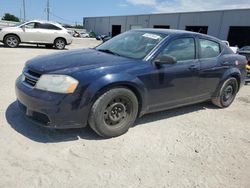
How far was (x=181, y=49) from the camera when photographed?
4523 mm

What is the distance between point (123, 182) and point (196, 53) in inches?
114

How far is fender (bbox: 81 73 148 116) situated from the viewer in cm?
339

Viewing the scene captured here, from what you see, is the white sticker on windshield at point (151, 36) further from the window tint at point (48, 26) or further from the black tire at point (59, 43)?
the black tire at point (59, 43)

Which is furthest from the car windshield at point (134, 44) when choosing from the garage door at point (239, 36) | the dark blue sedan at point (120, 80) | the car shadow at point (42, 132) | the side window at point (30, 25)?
the garage door at point (239, 36)

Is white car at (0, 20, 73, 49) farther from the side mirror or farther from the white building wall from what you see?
the white building wall

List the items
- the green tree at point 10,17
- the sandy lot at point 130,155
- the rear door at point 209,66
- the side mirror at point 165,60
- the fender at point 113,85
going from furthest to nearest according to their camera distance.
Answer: the green tree at point 10,17 → the rear door at point 209,66 → the side mirror at point 165,60 → the fender at point 113,85 → the sandy lot at point 130,155

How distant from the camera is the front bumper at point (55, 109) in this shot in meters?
3.28

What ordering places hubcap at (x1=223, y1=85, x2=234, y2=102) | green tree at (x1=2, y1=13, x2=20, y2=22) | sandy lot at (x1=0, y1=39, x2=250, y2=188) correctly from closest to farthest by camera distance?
sandy lot at (x1=0, y1=39, x2=250, y2=188)
hubcap at (x1=223, y1=85, x2=234, y2=102)
green tree at (x1=2, y1=13, x2=20, y2=22)

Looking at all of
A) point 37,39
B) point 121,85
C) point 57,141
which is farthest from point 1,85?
point 37,39

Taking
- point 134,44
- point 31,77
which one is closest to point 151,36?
point 134,44

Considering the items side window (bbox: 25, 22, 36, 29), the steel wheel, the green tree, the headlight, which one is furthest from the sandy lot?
the green tree

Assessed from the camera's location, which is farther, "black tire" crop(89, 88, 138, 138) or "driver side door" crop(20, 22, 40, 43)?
"driver side door" crop(20, 22, 40, 43)

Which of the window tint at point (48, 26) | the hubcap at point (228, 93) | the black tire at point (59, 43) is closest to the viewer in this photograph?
the hubcap at point (228, 93)

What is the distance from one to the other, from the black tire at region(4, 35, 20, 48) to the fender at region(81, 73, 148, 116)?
12518 mm
